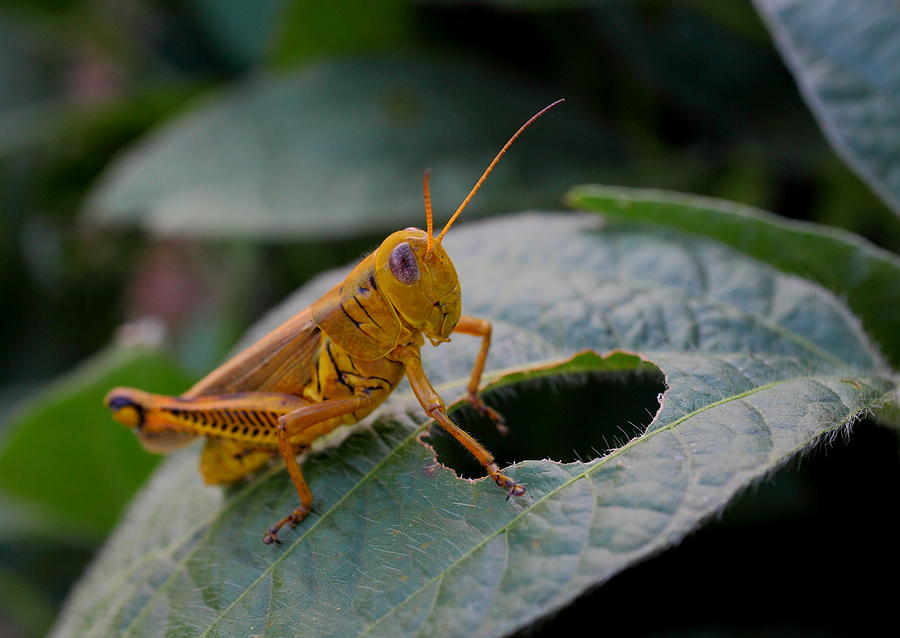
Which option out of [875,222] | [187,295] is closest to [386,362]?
[875,222]

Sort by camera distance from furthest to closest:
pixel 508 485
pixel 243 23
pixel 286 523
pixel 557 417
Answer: pixel 243 23, pixel 557 417, pixel 286 523, pixel 508 485

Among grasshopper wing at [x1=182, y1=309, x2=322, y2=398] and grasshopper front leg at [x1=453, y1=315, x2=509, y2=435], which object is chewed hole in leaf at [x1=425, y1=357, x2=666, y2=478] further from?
grasshopper wing at [x1=182, y1=309, x2=322, y2=398]

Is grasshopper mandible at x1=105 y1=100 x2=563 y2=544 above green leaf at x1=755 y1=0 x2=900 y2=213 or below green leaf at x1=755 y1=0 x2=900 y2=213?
below

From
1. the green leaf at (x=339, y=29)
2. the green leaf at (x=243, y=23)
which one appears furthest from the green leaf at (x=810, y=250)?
the green leaf at (x=243, y=23)

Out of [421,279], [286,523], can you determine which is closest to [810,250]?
[421,279]

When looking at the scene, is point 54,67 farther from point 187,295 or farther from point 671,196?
point 671,196

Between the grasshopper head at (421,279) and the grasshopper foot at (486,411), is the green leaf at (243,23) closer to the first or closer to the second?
the grasshopper head at (421,279)

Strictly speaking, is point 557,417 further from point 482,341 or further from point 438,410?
point 438,410

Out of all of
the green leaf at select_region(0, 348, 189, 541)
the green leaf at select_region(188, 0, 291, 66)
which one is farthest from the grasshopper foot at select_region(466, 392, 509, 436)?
the green leaf at select_region(188, 0, 291, 66)
